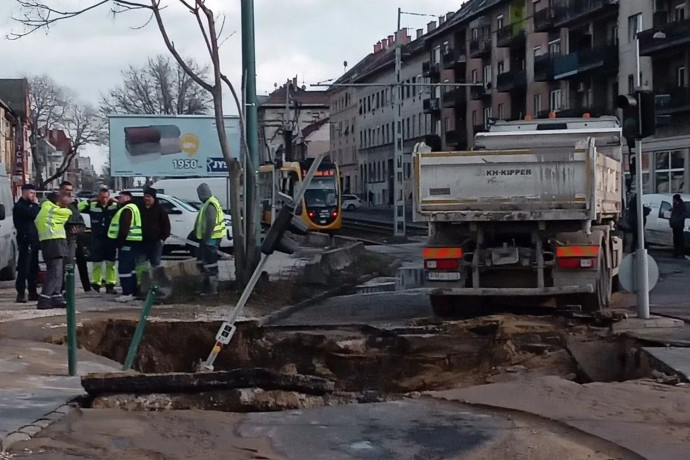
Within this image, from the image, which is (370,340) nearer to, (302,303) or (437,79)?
(302,303)

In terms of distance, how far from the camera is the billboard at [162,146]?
35.8m

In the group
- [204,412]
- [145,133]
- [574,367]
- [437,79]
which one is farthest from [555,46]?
[204,412]

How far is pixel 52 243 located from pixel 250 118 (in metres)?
3.86

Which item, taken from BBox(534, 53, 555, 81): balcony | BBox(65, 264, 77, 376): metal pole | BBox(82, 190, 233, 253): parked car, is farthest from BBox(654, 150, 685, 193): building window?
BBox(65, 264, 77, 376): metal pole

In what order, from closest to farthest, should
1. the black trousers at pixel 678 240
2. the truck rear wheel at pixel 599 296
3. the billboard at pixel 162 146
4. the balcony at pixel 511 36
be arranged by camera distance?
the truck rear wheel at pixel 599 296, the black trousers at pixel 678 240, the billboard at pixel 162 146, the balcony at pixel 511 36

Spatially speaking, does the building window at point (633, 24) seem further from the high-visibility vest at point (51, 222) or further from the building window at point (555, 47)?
the high-visibility vest at point (51, 222)

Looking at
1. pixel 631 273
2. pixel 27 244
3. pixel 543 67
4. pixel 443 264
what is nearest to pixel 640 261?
pixel 631 273

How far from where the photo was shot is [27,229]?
16219 mm

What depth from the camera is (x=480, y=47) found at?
7150 centimetres

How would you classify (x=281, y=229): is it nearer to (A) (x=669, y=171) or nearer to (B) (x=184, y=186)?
(B) (x=184, y=186)

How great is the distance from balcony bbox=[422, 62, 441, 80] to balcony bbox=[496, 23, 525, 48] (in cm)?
1307

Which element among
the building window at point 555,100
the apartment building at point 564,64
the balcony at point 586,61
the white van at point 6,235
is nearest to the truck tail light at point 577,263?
the white van at point 6,235

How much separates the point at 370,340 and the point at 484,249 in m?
2.12

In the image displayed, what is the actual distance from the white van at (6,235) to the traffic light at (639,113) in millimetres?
10172
